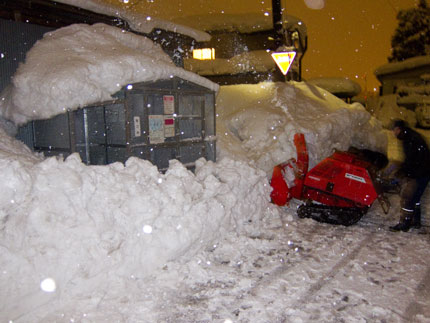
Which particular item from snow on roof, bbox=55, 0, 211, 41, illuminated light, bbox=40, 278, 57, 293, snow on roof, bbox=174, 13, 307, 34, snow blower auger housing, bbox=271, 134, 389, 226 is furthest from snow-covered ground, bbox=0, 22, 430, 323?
snow on roof, bbox=174, 13, 307, 34

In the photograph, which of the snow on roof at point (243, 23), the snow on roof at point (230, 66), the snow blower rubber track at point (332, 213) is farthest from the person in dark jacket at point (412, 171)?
the snow on roof at point (243, 23)

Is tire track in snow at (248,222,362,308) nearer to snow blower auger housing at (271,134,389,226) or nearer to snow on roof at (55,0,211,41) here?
snow blower auger housing at (271,134,389,226)

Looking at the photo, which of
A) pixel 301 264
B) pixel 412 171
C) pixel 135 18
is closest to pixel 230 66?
pixel 135 18

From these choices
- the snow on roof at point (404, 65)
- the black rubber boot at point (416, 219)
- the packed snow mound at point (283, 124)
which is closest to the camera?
the black rubber boot at point (416, 219)

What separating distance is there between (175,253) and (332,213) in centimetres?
343

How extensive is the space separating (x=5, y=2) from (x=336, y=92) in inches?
795

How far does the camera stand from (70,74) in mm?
5484

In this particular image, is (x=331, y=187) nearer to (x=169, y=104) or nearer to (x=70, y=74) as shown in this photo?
(x=169, y=104)

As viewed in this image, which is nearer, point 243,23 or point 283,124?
point 283,124

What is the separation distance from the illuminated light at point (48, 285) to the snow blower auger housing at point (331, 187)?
4.74 metres

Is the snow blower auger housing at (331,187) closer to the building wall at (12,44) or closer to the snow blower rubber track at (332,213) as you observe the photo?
the snow blower rubber track at (332,213)

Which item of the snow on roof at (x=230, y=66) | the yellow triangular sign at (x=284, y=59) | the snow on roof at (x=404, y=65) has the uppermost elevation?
the snow on roof at (x=404, y=65)

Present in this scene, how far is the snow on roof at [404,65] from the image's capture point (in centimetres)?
2775

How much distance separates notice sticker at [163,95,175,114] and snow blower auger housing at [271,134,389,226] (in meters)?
2.60
